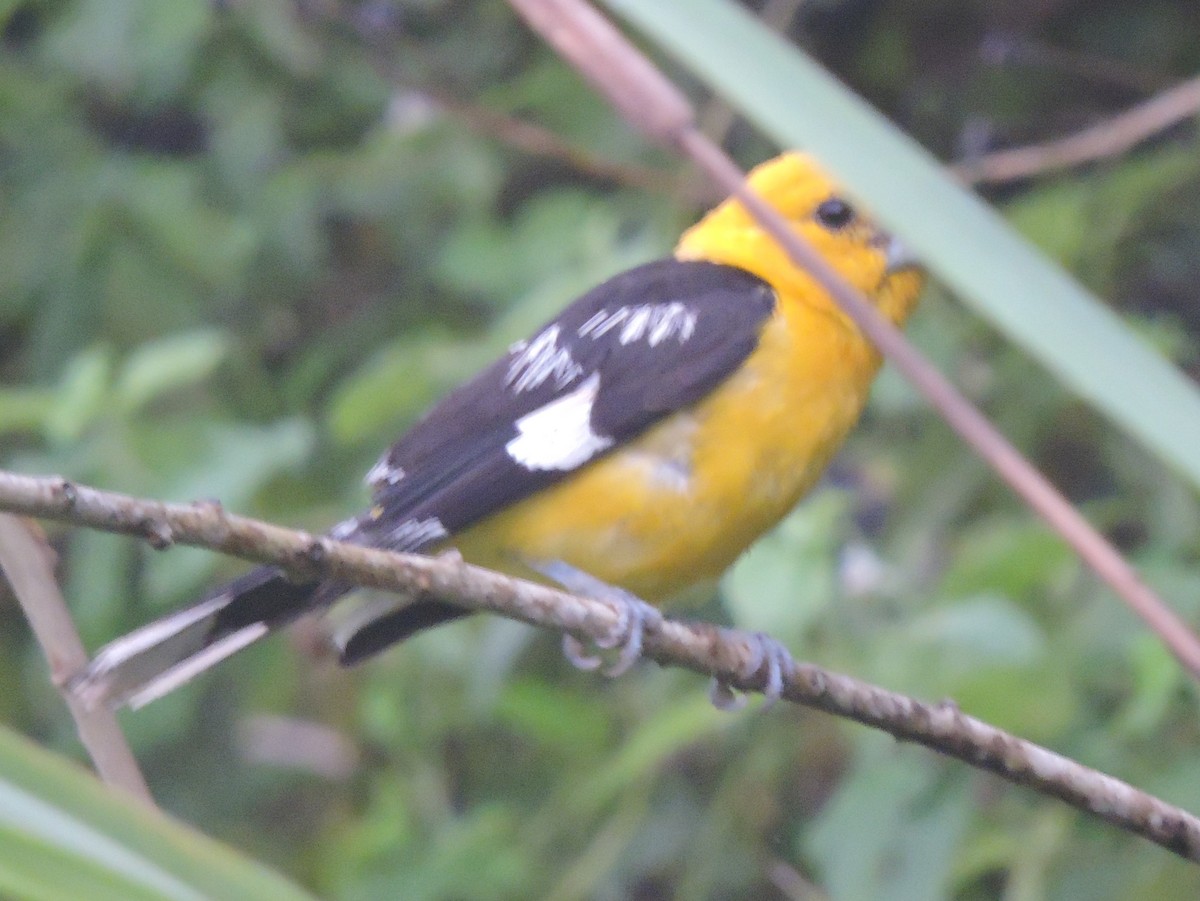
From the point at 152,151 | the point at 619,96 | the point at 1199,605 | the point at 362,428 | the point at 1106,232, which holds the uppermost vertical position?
the point at 152,151

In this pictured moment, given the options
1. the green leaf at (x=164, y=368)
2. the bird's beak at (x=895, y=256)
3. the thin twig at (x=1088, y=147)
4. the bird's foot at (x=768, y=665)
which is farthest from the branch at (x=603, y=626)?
the thin twig at (x=1088, y=147)

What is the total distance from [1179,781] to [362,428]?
1.37m

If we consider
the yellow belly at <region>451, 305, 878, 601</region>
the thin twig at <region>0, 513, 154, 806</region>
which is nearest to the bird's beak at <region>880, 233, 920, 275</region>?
the yellow belly at <region>451, 305, 878, 601</region>

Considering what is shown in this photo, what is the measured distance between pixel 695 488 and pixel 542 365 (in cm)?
35

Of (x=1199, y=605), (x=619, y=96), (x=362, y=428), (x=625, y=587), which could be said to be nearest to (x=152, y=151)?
(x=362, y=428)

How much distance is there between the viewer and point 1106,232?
300cm

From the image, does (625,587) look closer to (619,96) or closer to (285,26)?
(619,96)

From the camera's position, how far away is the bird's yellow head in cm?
236

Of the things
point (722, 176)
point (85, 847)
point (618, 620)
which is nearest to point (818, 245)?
point (618, 620)

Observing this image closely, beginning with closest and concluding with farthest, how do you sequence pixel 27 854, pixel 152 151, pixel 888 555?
pixel 27 854, pixel 888 555, pixel 152 151

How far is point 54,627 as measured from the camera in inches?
44.7

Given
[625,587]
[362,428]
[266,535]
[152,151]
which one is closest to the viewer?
[266,535]

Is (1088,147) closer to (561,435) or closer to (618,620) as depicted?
(561,435)

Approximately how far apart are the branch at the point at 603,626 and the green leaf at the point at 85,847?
0.38m
